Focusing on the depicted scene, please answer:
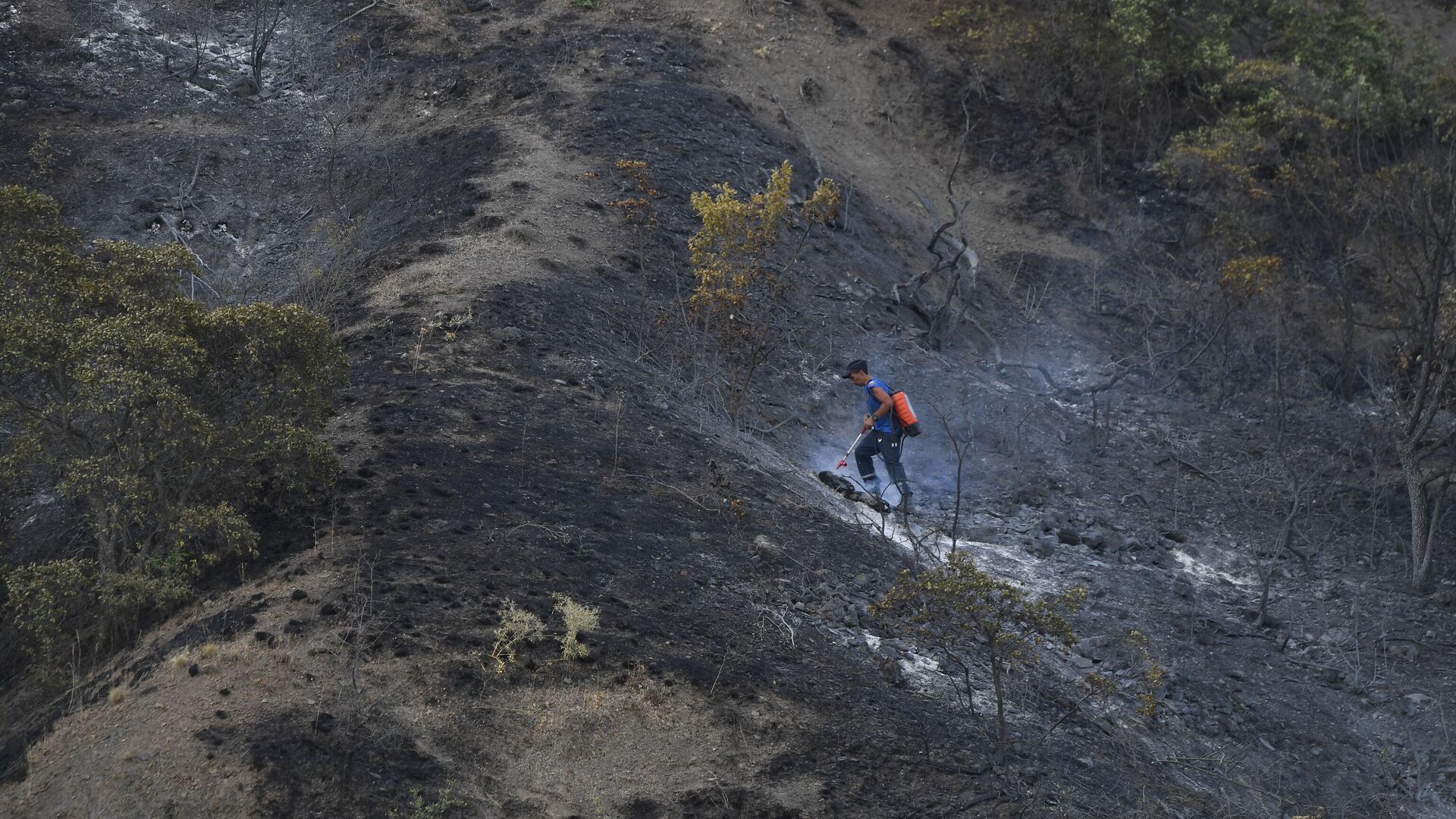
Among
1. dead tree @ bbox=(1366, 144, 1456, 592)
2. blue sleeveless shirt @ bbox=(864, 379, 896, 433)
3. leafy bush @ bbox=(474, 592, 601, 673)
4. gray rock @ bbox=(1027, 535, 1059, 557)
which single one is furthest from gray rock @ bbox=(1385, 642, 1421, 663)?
leafy bush @ bbox=(474, 592, 601, 673)

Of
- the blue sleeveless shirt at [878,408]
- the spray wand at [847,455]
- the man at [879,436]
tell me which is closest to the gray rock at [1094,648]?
the man at [879,436]

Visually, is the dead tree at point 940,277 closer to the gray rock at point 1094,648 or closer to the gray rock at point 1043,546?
the gray rock at point 1043,546

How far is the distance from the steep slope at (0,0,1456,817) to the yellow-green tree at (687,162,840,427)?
58 centimetres

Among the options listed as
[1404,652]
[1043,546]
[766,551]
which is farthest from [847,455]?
[1404,652]

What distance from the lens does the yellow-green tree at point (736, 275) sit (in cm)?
1086

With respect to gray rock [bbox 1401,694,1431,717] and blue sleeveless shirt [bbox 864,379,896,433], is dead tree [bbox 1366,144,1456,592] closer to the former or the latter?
gray rock [bbox 1401,694,1431,717]

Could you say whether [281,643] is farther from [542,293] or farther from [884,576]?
[542,293]

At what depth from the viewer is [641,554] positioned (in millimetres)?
7559

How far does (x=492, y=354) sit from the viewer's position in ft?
30.8

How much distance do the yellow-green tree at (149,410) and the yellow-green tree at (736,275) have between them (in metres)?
4.00

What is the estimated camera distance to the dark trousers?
35.9 feet

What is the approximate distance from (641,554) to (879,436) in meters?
3.97

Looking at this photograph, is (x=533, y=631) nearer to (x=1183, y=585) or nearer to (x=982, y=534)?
(x=982, y=534)

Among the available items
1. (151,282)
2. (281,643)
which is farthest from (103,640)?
(151,282)
